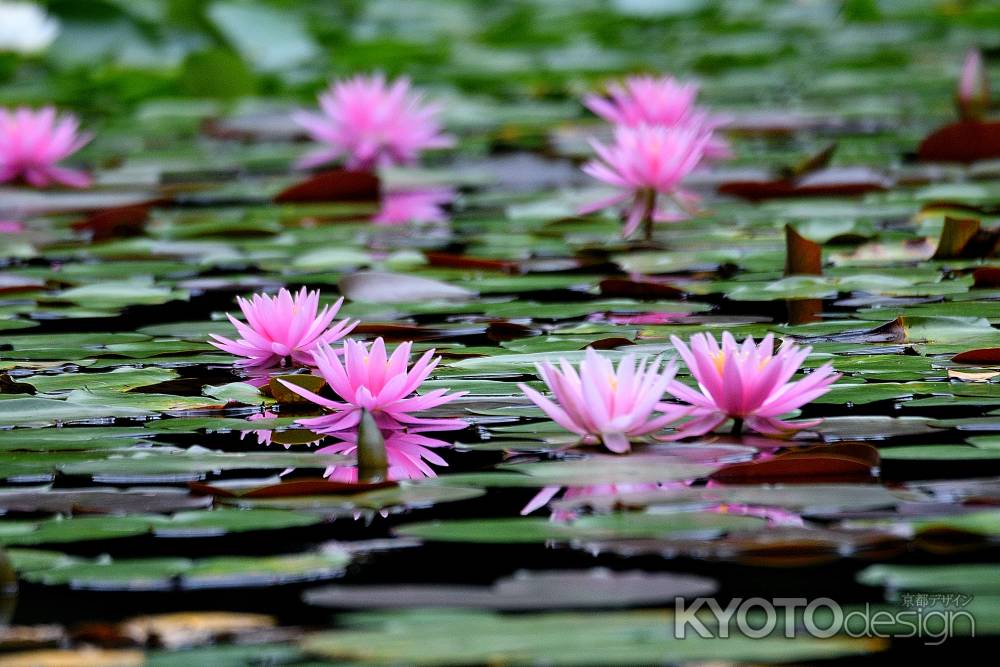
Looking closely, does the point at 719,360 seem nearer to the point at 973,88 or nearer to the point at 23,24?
the point at 973,88

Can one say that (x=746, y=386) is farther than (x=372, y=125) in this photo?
No

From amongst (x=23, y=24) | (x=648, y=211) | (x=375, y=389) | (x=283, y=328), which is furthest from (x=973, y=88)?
(x=23, y=24)

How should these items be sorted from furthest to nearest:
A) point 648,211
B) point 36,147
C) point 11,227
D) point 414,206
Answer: point 36,147, point 414,206, point 11,227, point 648,211

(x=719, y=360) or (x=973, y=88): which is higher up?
(x=973, y=88)

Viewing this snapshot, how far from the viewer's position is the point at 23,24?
632 centimetres

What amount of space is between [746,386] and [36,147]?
264 centimetres

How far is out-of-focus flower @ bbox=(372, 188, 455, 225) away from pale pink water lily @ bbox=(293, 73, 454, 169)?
0.47 ft

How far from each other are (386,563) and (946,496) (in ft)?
1.62

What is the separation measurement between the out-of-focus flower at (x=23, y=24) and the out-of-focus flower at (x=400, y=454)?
198 inches

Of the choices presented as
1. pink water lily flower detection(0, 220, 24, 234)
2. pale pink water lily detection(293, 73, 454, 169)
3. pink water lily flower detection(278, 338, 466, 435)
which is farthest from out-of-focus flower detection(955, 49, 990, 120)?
pink water lily flower detection(278, 338, 466, 435)

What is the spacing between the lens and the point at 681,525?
1261 millimetres

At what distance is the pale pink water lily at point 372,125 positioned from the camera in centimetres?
370

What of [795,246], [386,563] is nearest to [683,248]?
[795,246]

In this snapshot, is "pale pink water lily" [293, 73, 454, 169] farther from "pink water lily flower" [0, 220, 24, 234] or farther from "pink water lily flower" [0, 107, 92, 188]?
"pink water lily flower" [0, 220, 24, 234]
